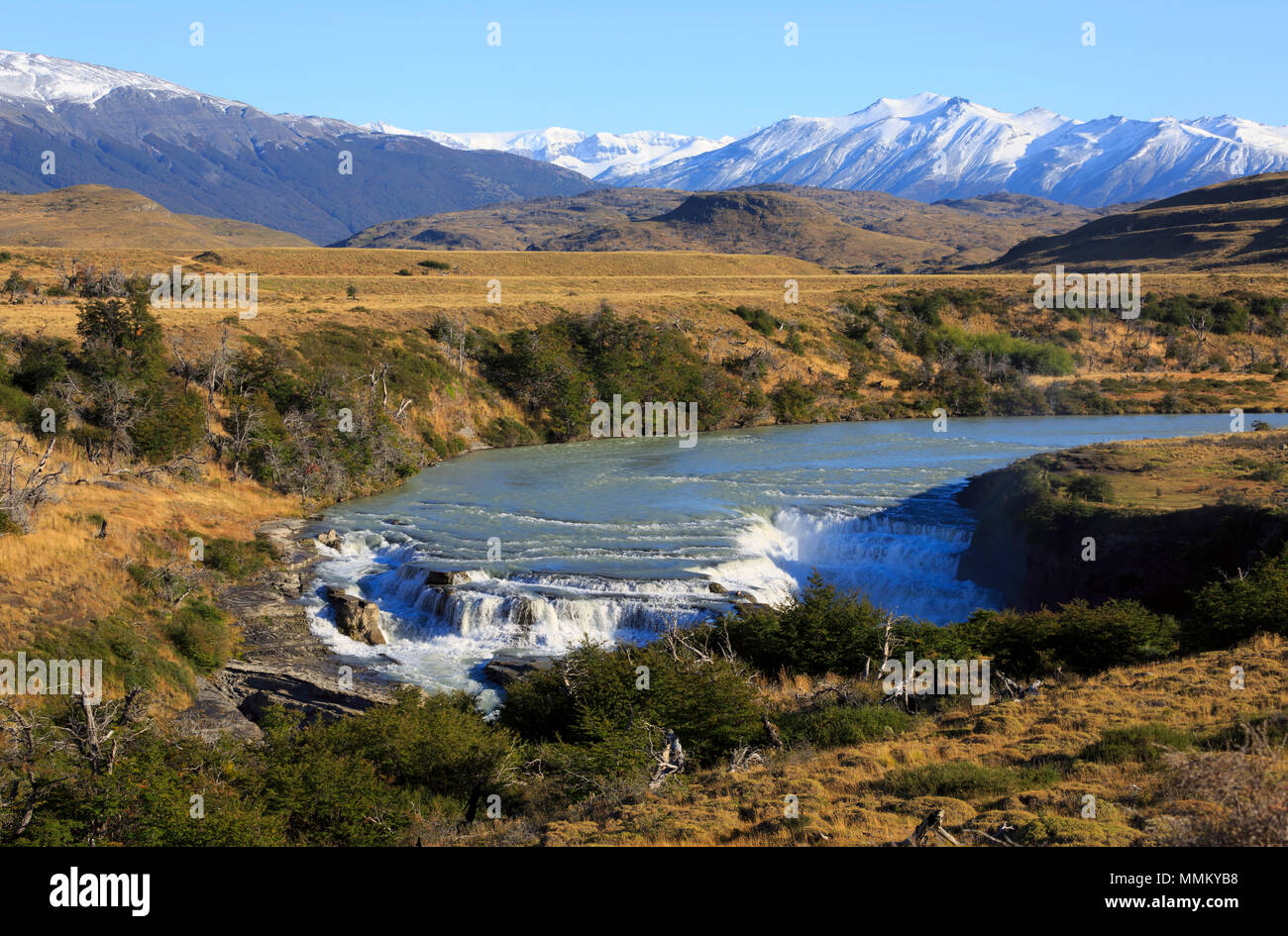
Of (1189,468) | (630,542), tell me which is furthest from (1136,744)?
(1189,468)

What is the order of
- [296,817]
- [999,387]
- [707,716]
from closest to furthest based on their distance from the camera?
1. [296,817]
2. [707,716]
3. [999,387]

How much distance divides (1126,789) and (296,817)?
961 cm

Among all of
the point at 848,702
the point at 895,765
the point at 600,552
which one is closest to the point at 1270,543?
the point at 848,702

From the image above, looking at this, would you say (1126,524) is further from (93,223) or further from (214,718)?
(93,223)

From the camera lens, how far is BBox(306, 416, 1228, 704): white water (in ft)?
77.9

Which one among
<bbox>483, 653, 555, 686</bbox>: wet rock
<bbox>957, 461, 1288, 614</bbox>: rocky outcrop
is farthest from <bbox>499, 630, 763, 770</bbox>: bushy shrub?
<bbox>957, 461, 1288, 614</bbox>: rocky outcrop

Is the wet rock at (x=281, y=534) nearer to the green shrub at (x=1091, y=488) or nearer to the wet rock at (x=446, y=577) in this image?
the wet rock at (x=446, y=577)

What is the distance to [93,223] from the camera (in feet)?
490

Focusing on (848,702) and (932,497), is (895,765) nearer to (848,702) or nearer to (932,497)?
(848,702)

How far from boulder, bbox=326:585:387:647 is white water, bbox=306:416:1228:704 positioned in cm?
30

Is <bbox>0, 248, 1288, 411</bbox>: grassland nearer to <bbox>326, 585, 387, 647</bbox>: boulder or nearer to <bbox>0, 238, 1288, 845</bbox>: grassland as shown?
<bbox>0, 238, 1288, 845</bbox>: grassland

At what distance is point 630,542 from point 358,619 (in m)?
8.61
